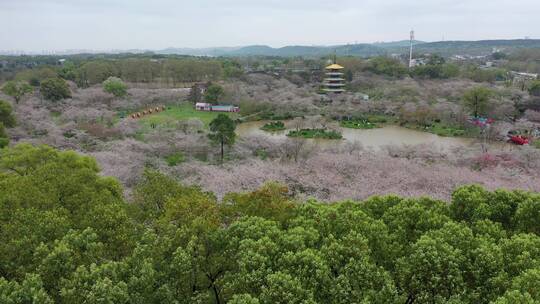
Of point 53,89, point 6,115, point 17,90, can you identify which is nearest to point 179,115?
point 53,89

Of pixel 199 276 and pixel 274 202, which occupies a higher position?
pixel 274 202

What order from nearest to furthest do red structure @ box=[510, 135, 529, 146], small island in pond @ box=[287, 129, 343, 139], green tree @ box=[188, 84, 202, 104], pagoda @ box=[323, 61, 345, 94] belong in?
red structure @ box=[510, 135, 529, 146]
small island in pond @ box=[287, 129, 343, 139]
green tree @ box=[188, 84, 202, 104]
pagoda @ box=[323, 61, 345, 94]

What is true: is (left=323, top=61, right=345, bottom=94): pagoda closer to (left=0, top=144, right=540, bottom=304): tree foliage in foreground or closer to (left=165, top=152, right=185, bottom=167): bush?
(left=165, top=152, right=185, bottom=167): bush

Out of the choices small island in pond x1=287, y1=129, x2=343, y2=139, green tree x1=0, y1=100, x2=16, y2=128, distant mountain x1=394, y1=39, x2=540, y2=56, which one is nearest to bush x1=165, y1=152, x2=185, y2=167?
small island in pond x1=287, y1=129, x2=343, y2=139

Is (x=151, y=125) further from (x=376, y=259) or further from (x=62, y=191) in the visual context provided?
(x=376, y=259)

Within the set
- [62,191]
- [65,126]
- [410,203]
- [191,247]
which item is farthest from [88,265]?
[65,126]

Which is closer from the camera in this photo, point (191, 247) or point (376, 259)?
→ point (191, 247)
